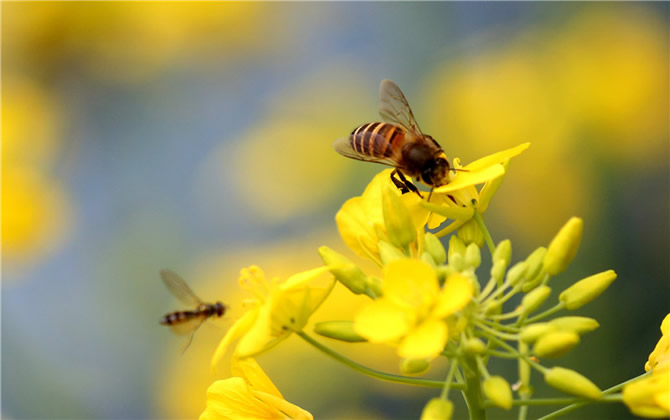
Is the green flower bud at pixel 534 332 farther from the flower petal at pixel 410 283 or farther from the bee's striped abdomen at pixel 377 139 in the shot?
the bee's striped abdomen at pixel 377 139

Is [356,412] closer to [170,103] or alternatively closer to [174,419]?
[174,419]

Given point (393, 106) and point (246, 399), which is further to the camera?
point (393, 106)

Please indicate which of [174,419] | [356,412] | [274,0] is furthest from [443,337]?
[274,0]

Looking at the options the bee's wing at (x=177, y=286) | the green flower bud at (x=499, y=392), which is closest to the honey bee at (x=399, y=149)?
the green flower bud at (x=499, y=392)

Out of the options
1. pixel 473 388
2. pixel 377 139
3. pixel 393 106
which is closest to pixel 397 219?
pixel 473 388

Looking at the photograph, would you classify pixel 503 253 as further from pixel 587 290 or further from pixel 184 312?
pixel 184 312

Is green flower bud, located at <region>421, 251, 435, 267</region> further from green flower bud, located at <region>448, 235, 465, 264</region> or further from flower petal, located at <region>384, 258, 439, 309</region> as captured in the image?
flower petal, located at <region>384, 258, 439, 309</region>

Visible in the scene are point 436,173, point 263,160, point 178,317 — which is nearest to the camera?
point 436,173
